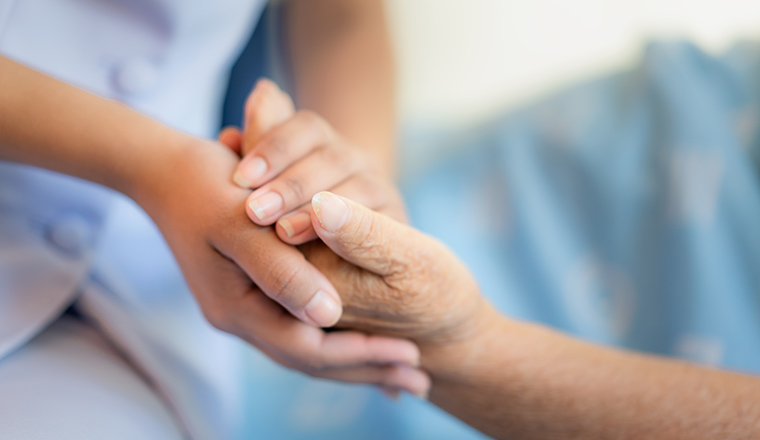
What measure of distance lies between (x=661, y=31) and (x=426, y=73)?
0.41m

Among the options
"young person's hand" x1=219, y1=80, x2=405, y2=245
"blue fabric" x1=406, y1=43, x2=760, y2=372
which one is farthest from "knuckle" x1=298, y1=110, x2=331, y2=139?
"blue fabric" x1=406, y1=43, x2=760, y2=372

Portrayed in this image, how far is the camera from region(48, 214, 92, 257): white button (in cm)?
59

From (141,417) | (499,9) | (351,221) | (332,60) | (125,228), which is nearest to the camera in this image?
(351,221)

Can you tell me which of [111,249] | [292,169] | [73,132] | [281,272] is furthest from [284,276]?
[111,249]

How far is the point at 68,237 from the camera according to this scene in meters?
0.59

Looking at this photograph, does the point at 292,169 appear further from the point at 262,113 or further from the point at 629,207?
the point at 629,207

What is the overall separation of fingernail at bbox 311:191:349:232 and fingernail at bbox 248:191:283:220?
0.08 meters

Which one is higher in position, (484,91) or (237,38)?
(484,91)

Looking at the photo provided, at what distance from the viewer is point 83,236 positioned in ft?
1.99

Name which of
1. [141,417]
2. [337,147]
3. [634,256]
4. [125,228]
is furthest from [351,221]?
[634,256]

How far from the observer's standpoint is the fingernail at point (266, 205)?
0.45 meters

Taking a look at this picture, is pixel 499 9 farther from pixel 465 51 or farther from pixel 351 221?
pixel 351 221

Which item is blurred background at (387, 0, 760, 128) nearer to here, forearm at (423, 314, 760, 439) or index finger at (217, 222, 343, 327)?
forearm at (423, 314, 760, 439)

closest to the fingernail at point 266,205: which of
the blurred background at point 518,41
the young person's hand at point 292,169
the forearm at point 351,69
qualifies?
the young person's hand at point 292,169
